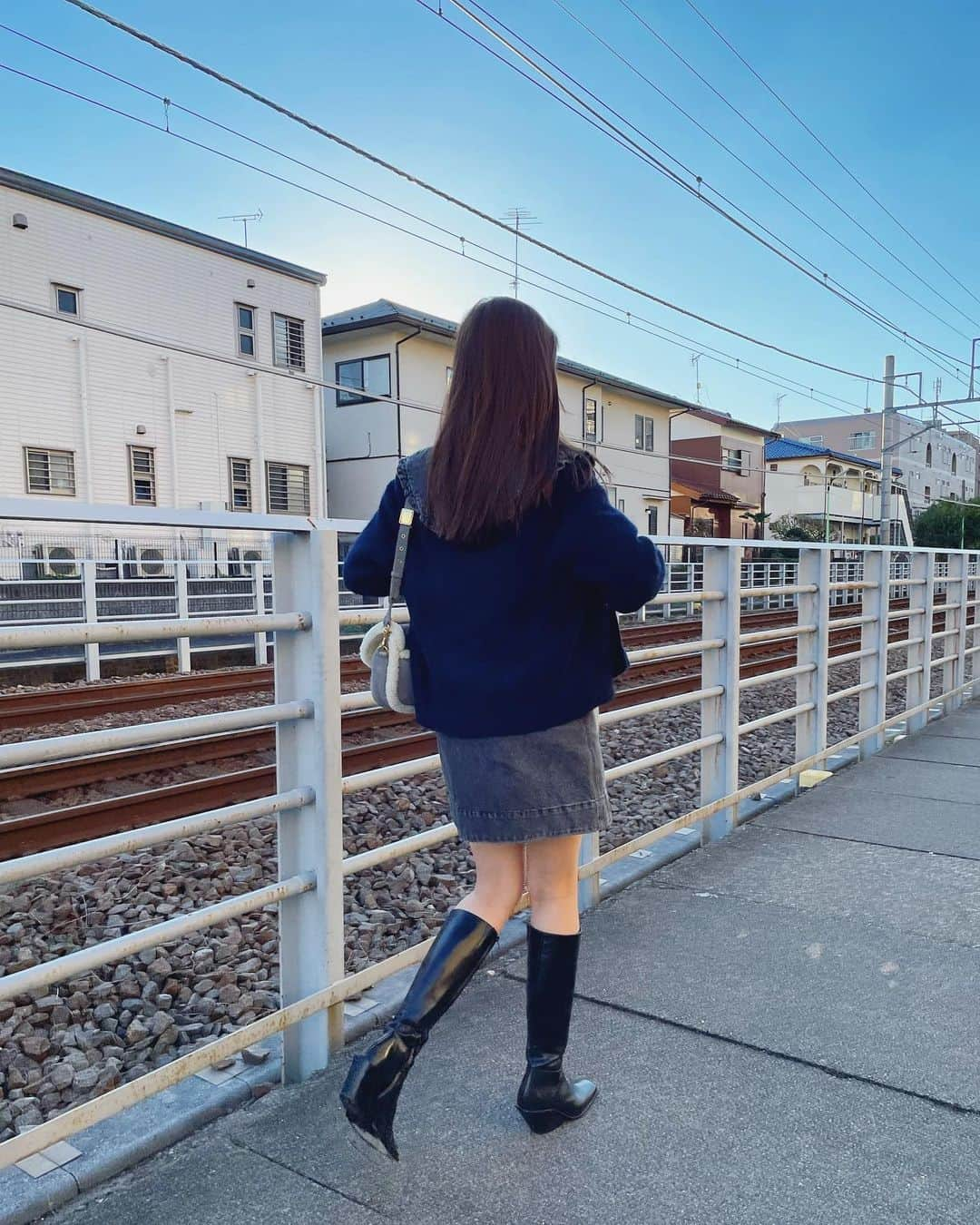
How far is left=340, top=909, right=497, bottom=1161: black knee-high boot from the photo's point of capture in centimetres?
178

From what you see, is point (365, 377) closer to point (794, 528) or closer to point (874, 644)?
point (874, 644)

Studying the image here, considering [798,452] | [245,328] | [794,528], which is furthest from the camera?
[798,452]

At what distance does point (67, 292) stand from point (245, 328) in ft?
13.0

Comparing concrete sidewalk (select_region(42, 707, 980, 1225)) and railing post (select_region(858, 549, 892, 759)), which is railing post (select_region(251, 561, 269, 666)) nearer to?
railing post (select_region(858, 549, 892, 759))

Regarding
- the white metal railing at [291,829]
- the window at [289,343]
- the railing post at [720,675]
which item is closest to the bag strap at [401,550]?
the white metal railing at [291,829]

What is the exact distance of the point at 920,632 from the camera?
6.46 meters

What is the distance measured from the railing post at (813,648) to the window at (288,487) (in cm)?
1813

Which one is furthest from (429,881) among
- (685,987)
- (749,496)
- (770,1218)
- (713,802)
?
(749,496)

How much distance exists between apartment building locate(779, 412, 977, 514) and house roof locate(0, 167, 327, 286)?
42620mm

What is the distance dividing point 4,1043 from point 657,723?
6.44 meters

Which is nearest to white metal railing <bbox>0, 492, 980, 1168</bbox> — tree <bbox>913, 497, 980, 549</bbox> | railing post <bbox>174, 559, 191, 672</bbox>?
railing post <bbox>174, 559, 191, 672</bbox>

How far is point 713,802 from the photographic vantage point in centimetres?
396

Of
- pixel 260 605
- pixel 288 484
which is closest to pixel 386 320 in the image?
pixel 288 484

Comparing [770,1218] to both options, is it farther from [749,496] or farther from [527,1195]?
[749,496]
